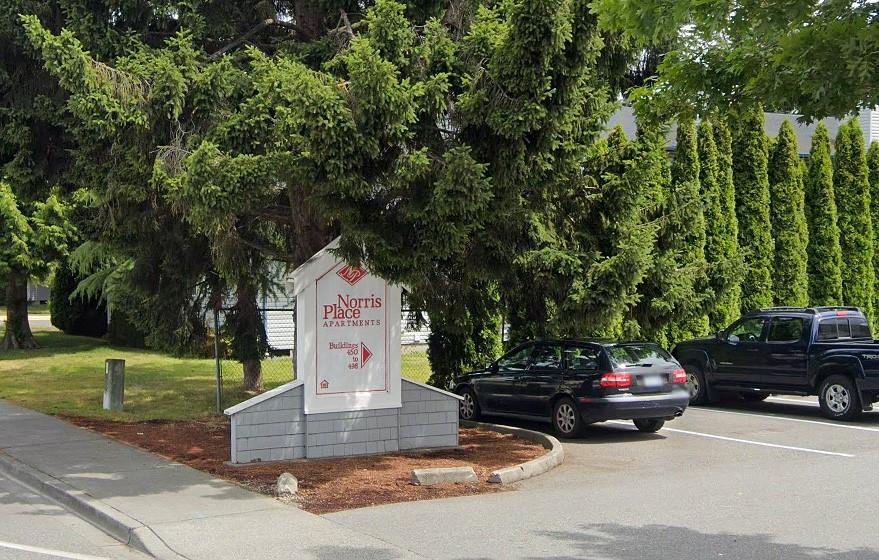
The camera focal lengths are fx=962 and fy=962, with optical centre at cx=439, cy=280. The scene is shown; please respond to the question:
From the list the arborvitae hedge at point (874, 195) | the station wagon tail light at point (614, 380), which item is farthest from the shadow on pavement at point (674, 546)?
the arborvitae hedge at point (874, 195)

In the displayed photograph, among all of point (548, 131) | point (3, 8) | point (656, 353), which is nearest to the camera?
point (548, 131)

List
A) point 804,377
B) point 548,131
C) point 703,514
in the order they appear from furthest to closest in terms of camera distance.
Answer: point 804,377
point 548,131
point 703,514

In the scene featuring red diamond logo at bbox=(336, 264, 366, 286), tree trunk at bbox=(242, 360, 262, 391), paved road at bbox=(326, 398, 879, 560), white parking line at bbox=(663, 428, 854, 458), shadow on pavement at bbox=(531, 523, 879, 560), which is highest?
red diamond logo at bbox=(336, 264, 366, 286)

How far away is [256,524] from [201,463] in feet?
10.2

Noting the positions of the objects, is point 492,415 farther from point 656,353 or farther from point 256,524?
point 256,524

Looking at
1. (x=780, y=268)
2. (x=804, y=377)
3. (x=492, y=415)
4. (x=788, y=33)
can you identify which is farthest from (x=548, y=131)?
(x=780, y=268)

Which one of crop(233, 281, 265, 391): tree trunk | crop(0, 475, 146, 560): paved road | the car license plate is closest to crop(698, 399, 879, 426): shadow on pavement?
the car license plate

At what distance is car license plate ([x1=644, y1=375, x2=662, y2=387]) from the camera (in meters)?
13.9

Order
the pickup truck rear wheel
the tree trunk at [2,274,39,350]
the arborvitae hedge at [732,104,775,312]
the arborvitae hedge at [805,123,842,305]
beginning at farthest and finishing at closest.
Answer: the tree trunk at [2,274,39,350]
the arborvitae hedge at [805,123,842,305]
the arborvitae hedge at [732,104,775,312]
the pickup truck rear wheel

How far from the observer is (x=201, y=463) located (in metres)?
11.6

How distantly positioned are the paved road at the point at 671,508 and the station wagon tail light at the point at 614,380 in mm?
869

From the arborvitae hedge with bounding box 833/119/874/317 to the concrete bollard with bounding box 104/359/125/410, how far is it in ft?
64.4

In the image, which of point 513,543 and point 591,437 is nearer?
point 513,543

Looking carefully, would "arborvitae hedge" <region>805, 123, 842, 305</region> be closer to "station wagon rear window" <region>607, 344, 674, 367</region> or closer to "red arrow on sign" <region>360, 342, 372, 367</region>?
"station wagon rear window" <region>607, 344, 674, 367</region>
